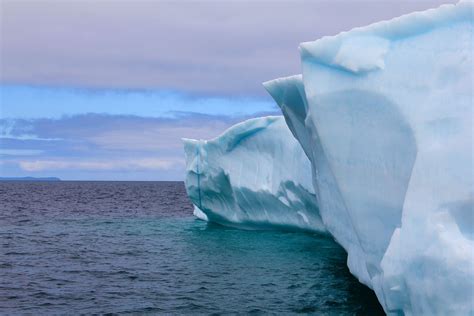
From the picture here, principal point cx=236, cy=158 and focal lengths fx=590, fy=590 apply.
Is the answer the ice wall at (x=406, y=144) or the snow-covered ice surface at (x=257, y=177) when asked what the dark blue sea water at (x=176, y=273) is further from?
the ice wall at (x=406, y=144)

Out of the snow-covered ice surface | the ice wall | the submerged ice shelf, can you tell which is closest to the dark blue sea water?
the snow-covered ice surface

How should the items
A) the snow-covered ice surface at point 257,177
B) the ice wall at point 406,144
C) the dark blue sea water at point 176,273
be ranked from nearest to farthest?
the ice wall at point 406,144
the dark blue sea water at point 176,273
the snow-covered ice surface at point 257,177

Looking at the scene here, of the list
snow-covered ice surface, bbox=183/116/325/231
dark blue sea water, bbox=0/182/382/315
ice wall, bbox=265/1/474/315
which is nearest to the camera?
ice wall, bbox=265/1/474/315

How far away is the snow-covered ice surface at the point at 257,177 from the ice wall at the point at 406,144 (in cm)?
873

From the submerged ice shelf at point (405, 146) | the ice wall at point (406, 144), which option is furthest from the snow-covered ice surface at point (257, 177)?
the ice wall at point (406, 144)

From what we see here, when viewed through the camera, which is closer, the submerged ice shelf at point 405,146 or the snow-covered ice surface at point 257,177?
the submerged ice shelf at point 405,146

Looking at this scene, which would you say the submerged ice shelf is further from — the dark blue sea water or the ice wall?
→ the dark blue sea water

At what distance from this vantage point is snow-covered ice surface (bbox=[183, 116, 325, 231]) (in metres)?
20.1

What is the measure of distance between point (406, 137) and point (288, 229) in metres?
14.0

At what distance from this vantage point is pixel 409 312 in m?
8.17

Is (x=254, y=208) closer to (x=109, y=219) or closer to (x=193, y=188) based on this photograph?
(x=193, y=188)

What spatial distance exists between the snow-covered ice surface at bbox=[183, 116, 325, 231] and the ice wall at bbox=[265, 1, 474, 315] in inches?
344

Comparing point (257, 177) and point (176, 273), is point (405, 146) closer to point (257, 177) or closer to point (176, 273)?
point (176, 273)

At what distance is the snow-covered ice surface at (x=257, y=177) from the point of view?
790 inches
